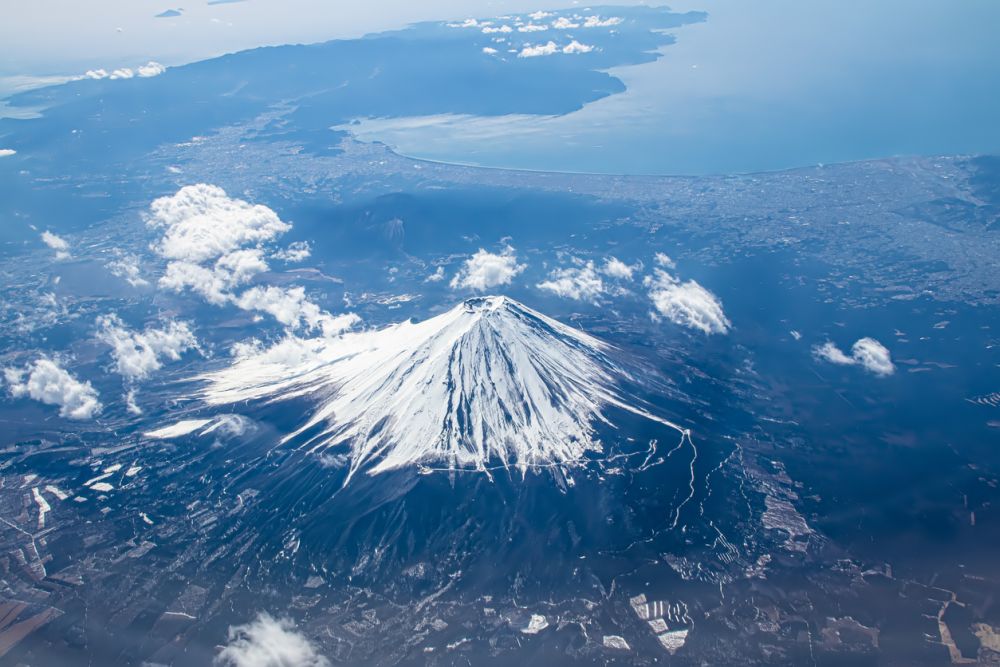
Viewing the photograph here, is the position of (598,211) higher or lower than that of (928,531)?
higher

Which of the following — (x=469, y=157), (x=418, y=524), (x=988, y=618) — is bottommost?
(x=988, y=618)

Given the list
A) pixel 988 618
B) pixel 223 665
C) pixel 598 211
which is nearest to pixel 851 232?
pixel 598 211

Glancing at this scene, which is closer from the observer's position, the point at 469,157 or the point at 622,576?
the point at 622,576

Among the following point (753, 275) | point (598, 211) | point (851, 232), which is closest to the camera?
point (753, 275)

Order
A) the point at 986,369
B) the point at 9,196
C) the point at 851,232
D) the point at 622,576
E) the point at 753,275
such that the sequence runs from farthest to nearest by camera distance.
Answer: the point at 9,196 → the point at 851,232 → the point at 753,275 → the point at 986,369 → the point at 622,576

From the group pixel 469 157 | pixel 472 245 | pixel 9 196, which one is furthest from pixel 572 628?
pixel 9 196

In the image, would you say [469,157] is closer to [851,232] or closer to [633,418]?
[851,232]

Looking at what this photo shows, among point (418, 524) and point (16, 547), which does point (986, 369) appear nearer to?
point (418, 524)
